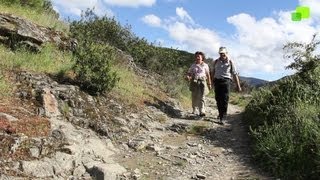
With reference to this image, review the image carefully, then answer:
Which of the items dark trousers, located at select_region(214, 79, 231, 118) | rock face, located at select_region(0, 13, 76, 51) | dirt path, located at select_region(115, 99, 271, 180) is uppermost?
rock face, located at select_region(0, 13, 76, 51)

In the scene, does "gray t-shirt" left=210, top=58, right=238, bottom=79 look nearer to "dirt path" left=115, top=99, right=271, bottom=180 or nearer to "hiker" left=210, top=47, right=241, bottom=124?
"hiker" left=210, top=47, right=241, bottom=124

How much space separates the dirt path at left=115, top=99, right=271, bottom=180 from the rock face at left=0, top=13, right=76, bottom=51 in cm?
425

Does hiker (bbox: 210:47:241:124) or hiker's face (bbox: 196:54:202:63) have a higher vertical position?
hiker's face (bbox: 196:54:202:63)

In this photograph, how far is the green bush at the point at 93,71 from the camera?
11.6m

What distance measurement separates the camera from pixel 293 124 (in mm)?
9164

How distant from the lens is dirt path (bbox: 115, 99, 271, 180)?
8.33m

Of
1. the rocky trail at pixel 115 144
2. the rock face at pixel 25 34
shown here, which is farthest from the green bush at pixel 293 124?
the rock face at pixel 25 34

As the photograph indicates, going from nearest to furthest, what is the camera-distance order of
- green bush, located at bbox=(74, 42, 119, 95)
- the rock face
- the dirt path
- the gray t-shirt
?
1. the dirt path
2. green bush, located at bbox=(74, 42, 119, 95)
3. the gray t-shirt
4. the rock face

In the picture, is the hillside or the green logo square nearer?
the hillside

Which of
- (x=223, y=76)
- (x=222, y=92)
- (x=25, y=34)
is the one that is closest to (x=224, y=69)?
(x=223, y=76)

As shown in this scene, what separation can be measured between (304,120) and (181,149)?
257 centimetres

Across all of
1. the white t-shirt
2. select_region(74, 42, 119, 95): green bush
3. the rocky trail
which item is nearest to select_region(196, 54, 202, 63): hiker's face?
the white t-shirt

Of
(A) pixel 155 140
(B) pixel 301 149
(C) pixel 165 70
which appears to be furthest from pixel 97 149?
(C) pixel 165 70

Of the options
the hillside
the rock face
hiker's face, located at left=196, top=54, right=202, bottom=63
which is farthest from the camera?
hiker's face, located at left=196, top=54, right=202, bottom=63
